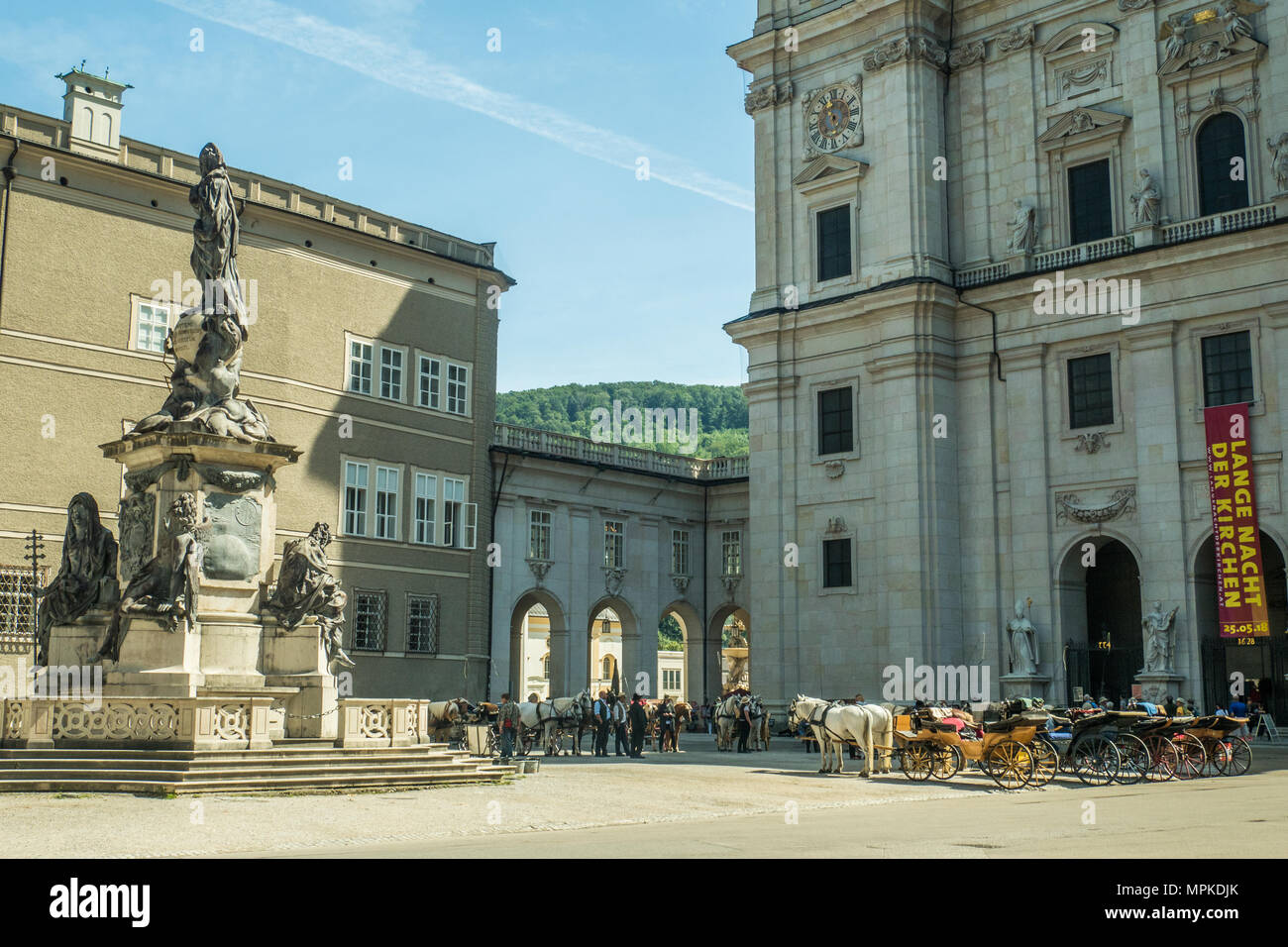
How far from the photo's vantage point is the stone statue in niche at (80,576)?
69.7 feet

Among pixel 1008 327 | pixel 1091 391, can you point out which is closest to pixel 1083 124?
pixel 1008 327

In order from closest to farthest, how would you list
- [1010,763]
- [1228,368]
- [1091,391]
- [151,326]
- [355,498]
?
[1010,763] → [1228,368] → [1091,391] → [151,326] → [355,498]

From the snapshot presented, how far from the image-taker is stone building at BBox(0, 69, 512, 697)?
1499 inches

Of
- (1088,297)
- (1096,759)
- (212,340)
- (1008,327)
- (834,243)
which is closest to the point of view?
(212,340)

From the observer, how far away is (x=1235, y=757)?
27.3 meters

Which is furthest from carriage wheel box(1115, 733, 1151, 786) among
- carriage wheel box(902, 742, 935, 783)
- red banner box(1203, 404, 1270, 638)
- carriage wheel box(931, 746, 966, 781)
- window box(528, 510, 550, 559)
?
window box(528, 510, 550, 559)

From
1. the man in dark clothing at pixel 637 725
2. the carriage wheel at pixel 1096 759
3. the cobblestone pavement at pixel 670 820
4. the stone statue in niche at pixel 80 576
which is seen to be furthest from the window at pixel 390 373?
the carriage wheel at pixel 1096 759

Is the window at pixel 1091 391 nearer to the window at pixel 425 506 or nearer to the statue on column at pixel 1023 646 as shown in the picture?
the statue on column at pixel 1023 646

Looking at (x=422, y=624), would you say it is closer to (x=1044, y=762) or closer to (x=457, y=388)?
(x=457, y=388)

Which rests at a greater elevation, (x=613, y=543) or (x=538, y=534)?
(x=538, y=534)

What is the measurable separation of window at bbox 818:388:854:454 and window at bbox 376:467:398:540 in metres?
14.6

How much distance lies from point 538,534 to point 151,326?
1801 cm

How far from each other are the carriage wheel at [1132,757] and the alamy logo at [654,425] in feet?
292

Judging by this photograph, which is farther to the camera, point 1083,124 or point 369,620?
point 369,620
